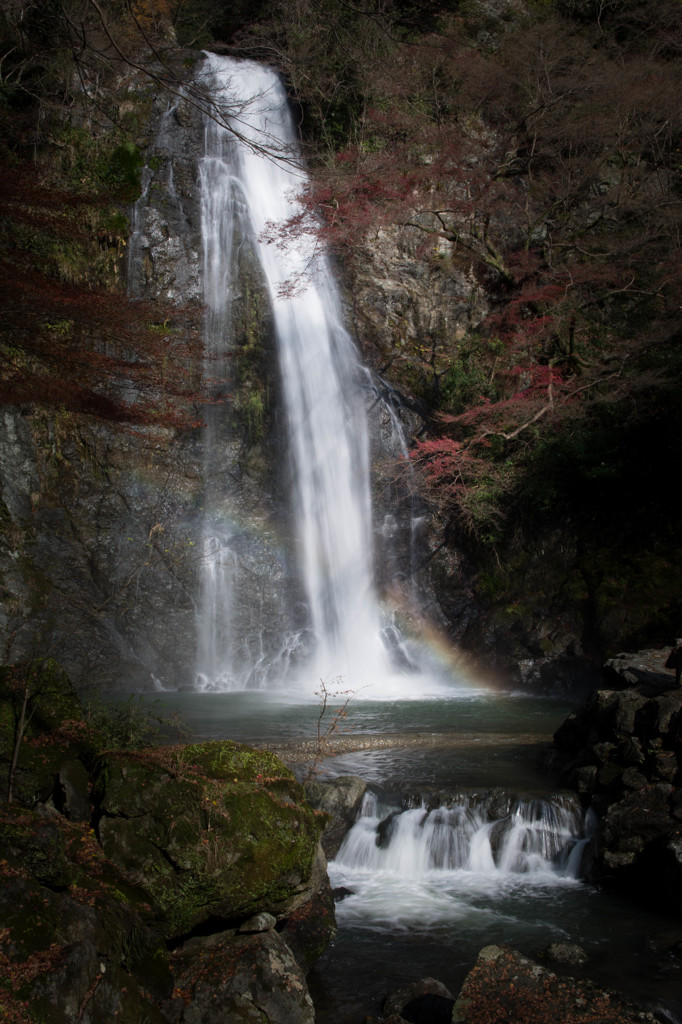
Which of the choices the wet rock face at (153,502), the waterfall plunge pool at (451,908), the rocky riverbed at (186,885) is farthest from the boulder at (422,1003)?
the wet rock face at (153,502)

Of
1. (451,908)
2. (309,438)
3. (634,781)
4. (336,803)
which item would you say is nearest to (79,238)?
(309,438)

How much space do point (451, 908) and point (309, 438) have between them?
35.1 ft

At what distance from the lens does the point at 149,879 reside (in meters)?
3.91

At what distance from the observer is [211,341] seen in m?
14.5

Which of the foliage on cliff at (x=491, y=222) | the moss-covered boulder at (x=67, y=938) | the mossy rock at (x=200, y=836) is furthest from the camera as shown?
the foliage on cliff at (x=491, y=222)

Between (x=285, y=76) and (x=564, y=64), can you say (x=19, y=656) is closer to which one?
(x=285, y=76)

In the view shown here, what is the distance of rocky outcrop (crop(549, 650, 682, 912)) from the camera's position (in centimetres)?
541

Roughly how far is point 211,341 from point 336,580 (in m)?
5.83

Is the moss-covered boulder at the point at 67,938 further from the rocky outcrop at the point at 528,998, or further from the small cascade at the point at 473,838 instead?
Result: the small cascade at the point at 473,838

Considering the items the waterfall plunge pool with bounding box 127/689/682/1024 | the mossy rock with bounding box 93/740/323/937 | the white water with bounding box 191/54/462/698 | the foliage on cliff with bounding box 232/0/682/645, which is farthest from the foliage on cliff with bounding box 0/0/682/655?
the mossy rock with bounding box 93/740/323/937

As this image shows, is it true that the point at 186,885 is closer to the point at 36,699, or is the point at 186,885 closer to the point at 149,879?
the point at 149,879

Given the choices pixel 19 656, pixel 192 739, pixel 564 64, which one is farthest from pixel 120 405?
pixel 564 64

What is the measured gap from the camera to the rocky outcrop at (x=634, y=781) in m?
5.41

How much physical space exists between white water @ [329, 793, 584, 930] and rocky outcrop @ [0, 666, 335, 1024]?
1025 millimetres
